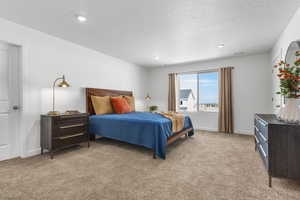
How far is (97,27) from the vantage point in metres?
2.80

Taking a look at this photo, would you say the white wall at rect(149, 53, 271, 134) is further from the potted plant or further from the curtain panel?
the potted plant

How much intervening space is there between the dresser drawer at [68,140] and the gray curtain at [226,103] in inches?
160

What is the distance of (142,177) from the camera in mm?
2039

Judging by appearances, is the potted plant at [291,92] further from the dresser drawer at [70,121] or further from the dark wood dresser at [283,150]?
the dresser drawer at [70,121]

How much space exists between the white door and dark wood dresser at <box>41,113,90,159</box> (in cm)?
45

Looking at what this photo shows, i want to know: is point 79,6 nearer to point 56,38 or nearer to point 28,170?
point 56,38

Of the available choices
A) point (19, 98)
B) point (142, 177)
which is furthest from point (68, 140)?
point (142, 177)

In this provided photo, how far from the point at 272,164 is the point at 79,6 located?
3374mm

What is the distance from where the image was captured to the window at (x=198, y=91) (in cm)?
518

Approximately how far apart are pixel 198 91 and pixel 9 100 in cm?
519

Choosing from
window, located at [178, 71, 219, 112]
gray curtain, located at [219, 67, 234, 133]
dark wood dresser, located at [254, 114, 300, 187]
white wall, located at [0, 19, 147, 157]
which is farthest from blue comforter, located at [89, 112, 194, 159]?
window, located at [178, 71, 219, 112]

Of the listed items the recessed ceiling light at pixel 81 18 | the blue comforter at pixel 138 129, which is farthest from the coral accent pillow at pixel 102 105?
the recessed ceiling light at pixel 81 18

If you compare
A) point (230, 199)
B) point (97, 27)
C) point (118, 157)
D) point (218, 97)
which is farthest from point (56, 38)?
point (218, 97)

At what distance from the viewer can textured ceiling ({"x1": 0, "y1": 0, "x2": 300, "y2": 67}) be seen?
6.97 feet
